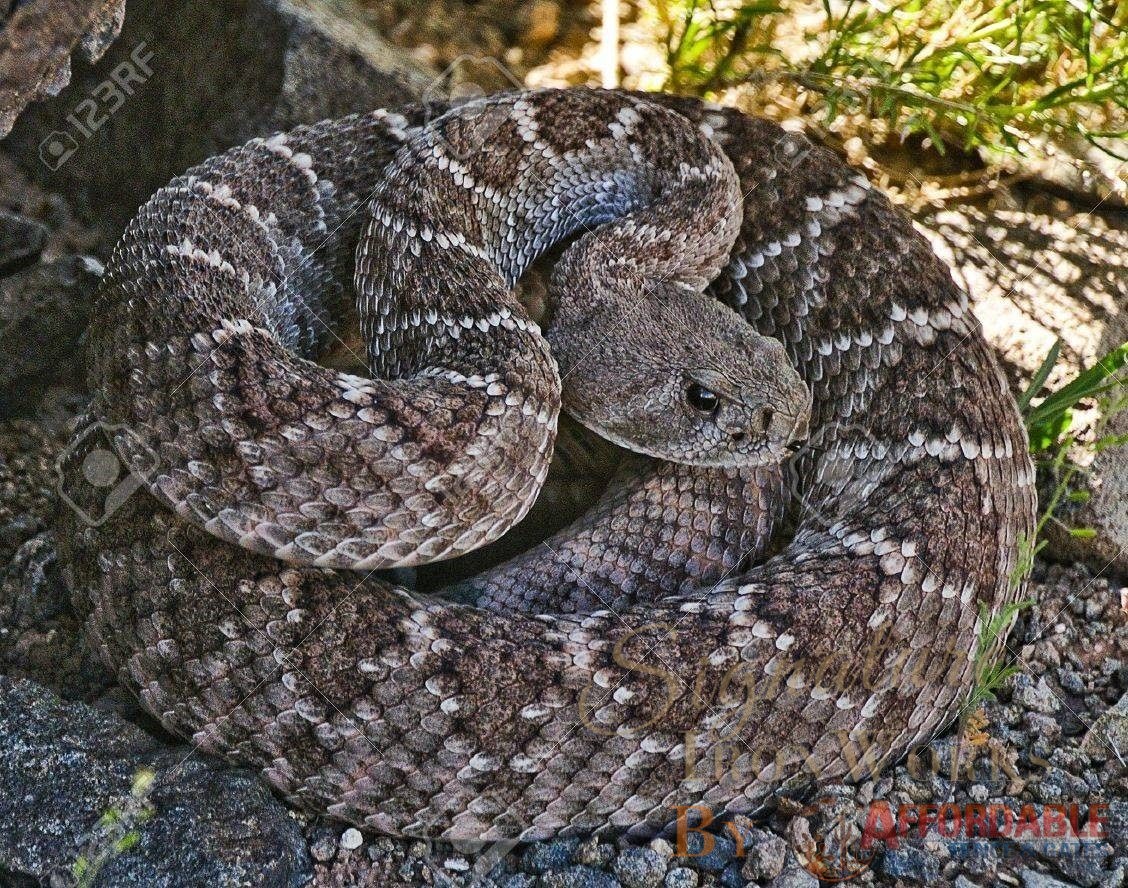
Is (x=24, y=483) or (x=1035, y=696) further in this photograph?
(x=24, y=483)

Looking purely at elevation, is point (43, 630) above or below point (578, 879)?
above

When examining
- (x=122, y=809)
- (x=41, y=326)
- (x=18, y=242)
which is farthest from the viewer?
(x=18, y=242)

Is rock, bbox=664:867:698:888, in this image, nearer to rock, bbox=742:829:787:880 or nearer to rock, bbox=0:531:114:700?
rock, bbox=742:829:787:880

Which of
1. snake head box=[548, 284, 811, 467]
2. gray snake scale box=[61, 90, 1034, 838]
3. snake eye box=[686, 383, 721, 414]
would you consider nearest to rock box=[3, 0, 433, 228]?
gray snake scale box=[61, 90, 1034, 838]

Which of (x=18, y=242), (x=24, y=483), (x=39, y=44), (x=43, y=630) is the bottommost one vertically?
(x=43, y=630)

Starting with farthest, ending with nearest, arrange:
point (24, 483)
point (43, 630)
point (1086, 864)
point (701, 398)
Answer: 1. point (24, 483)
2. point (701, 398)
3. point (43, 630)
4. point (1086, 864)

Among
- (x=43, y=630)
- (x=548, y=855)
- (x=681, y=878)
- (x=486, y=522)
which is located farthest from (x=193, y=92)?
(x=681, y=878)

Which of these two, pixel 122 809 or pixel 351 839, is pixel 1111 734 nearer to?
pixel 351 839

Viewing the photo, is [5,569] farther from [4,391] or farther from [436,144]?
[436,144]
